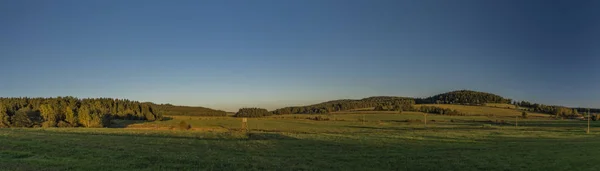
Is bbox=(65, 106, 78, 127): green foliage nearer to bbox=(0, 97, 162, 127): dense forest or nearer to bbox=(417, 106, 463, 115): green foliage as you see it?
bbox=(0, 97, 162, 127): dense forest

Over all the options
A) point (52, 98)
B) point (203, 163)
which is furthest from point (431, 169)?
point (52, 98)

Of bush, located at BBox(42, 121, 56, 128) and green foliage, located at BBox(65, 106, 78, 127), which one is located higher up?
green foliage, located at BBox(65, 106, 78, 127)

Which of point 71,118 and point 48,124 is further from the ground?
point 71,118

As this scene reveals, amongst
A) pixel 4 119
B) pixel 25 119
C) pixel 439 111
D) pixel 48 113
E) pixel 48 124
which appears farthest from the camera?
pixel 439 111

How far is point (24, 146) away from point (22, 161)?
389 inches

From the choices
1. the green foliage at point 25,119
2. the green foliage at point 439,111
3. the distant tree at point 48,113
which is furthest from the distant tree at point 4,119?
the green foliage at point 439,111

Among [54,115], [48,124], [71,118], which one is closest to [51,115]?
[54,115]

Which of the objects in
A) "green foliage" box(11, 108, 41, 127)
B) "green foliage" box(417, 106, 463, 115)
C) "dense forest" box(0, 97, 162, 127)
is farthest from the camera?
"green foliage" box(417, 106, 463, 115)

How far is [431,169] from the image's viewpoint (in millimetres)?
26297

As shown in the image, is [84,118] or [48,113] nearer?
[84,118]

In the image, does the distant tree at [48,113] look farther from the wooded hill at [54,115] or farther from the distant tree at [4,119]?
the distant tree at [4,119]

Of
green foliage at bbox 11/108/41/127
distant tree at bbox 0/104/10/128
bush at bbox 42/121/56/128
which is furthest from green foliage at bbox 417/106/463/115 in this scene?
distant tree at bbox 0/104/10/128

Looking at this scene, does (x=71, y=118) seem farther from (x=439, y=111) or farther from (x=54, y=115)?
(x=439, y=111)

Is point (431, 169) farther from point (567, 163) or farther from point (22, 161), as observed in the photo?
point (22, 161)
